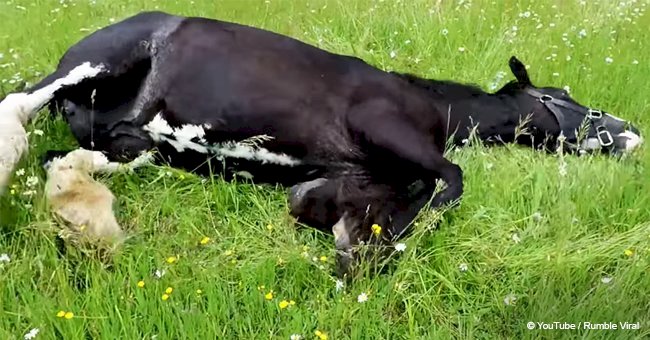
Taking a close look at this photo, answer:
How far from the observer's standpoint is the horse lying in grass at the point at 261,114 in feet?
12.4

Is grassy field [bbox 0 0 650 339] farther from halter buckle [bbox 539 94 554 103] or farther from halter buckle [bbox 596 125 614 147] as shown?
halter buckle [bbox 539 94 554 103]

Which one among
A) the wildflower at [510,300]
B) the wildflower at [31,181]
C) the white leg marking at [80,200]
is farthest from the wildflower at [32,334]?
the wildflower at [510,300]

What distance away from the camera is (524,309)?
9.80 feet

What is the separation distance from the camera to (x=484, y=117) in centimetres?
433

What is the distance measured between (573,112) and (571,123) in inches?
3.4

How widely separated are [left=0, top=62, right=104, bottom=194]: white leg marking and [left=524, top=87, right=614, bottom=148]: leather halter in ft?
7.84

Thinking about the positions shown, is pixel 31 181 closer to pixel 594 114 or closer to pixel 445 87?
pixel 445 87

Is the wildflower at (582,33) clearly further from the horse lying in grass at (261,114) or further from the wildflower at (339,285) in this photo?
the wildflower at (339,285)

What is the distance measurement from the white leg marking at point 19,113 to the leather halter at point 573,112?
7.84 feet

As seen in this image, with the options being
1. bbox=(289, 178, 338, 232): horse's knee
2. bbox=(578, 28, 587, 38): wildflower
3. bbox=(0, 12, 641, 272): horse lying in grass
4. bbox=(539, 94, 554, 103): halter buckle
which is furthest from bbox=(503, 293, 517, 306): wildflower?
bbox=(578, 28, 587, 38): wildflower

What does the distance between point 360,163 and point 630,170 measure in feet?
4.41

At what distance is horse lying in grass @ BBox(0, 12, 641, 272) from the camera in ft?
12.4

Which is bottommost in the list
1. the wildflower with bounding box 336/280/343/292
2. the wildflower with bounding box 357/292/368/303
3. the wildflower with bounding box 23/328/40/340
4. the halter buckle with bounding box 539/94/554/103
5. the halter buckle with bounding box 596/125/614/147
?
the wildflower with bounding box 23/328/40/340

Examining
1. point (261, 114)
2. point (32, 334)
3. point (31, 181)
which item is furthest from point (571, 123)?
Answer: point (32, 334)
